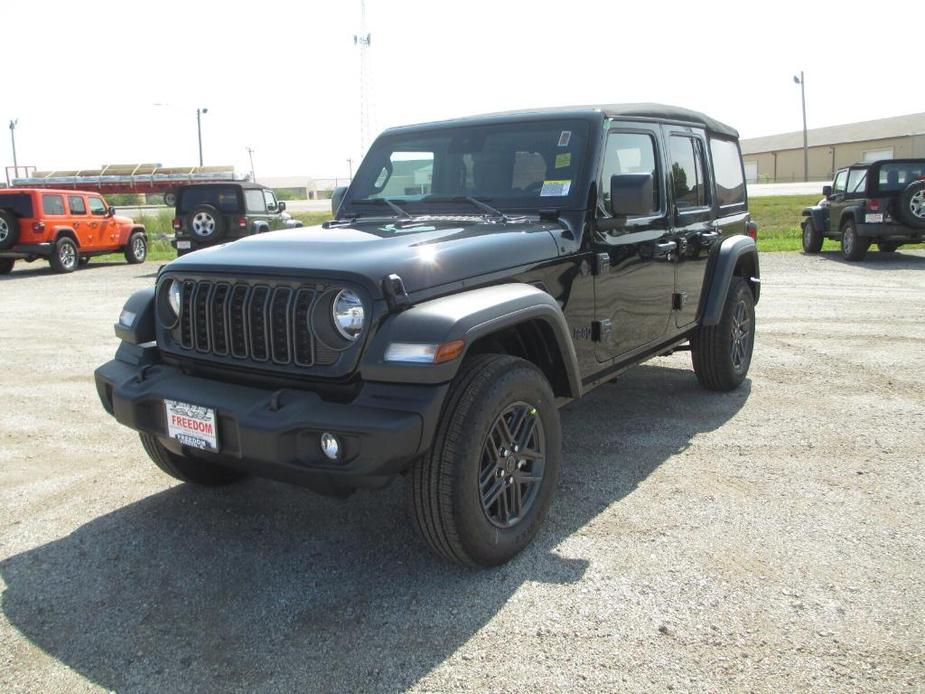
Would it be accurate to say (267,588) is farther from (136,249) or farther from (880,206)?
(136,249)

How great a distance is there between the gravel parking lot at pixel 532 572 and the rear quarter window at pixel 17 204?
11.9m

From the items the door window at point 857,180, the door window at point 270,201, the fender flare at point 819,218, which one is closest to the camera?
the door window at point 857,180

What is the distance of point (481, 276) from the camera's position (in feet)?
10.9

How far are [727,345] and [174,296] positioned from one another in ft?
12.4

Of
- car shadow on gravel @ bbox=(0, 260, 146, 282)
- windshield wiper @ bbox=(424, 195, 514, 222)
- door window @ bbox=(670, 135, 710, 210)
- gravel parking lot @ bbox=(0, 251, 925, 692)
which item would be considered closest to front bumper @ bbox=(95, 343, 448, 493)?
gravel parking lot @ bbox=(0, 251, 925, 692)

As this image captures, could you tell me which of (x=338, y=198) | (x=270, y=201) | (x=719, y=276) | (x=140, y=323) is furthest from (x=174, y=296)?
(x=270, y=201)

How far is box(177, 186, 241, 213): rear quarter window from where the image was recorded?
49.9ft

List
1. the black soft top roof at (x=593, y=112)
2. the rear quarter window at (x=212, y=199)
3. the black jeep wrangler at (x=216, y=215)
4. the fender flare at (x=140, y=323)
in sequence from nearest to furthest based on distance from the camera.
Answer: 1. the fender flare at (x=140, y=323)
2. the black soft top roof at (x=593, y=112)
3. the black jeep wrangler at (x=216, y=215)
4. the rear quarter window at (x=212, y=199)

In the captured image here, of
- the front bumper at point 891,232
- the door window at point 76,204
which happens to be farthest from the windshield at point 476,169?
the door window at point 76,204

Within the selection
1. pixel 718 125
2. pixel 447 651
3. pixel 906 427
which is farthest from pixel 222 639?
pixel 718 125

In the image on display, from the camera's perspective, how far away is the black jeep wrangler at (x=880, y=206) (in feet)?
44.7

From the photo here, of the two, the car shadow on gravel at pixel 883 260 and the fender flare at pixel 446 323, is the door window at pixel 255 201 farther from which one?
the fender flare at pixel 446 323

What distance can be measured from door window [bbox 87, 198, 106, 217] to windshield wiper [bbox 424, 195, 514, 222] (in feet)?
50.4

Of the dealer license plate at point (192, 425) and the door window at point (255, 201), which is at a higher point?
the door window at point (255, 201)
